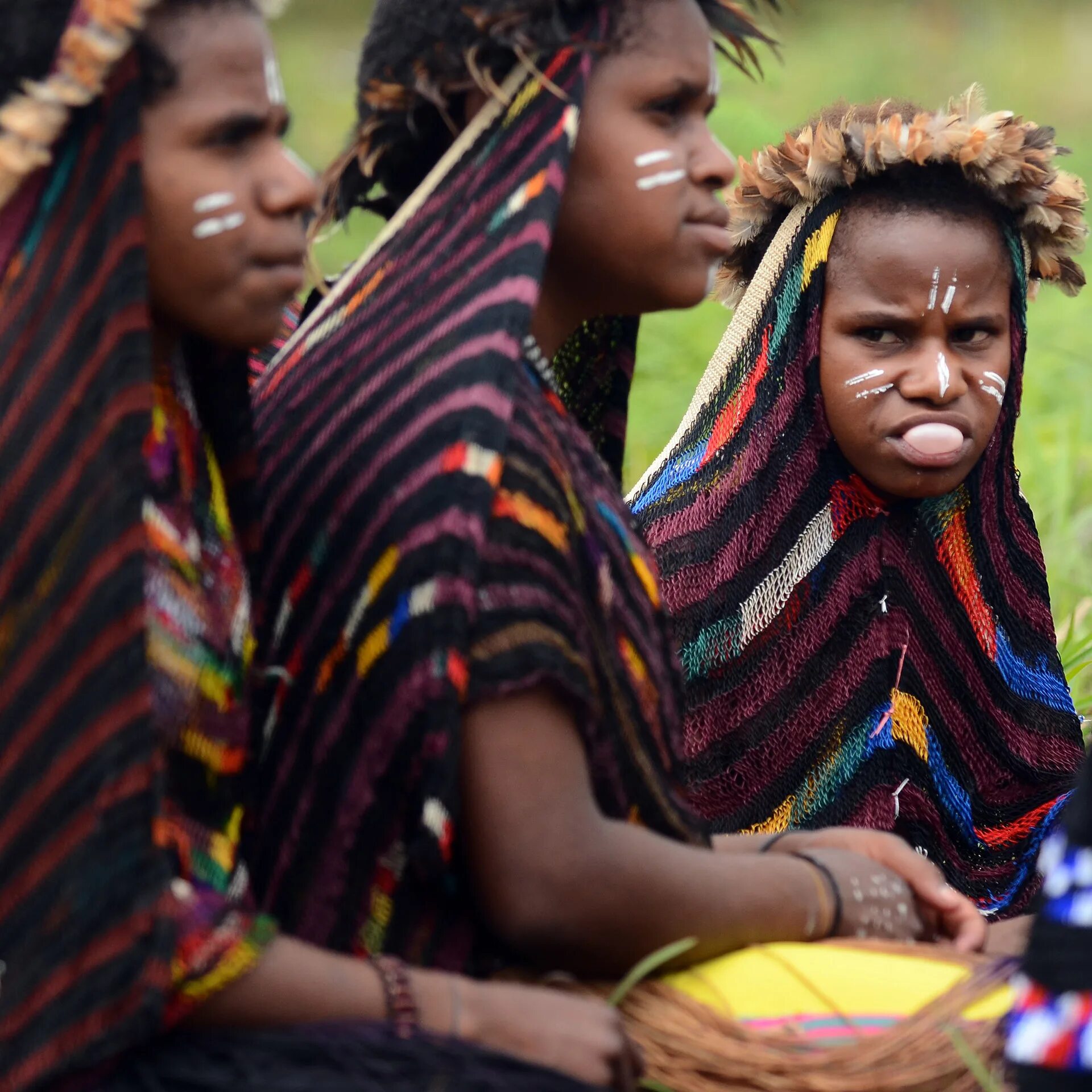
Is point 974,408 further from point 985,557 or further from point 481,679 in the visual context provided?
point 481,679

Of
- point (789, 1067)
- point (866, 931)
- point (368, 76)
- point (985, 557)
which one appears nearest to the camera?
point (789, 1067)

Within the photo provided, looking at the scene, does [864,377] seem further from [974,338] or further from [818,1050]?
[818,1050]

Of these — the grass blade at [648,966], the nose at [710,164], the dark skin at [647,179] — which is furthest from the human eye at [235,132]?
the grass blade at [648,966]

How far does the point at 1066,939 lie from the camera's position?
4.88 feet

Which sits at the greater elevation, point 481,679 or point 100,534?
point 100,534

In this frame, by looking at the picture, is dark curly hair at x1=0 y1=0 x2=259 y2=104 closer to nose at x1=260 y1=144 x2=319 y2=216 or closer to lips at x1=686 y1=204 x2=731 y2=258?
nose at x1=260 y1=144 x2=319 y2=216

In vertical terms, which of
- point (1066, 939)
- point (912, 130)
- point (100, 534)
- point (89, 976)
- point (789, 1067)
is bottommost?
point (789, 1067)

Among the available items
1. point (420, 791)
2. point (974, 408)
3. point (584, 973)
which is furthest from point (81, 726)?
point (974, 408)

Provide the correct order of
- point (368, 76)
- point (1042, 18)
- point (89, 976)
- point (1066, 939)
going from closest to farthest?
point (1066, 939), point (89, 976), point (368, 76), point (1042, 18)

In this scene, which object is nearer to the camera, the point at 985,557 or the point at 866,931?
the point at 866,931

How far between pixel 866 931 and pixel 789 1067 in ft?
0.94

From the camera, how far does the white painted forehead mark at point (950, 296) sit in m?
2.98

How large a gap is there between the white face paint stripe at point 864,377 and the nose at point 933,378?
1.5 inches

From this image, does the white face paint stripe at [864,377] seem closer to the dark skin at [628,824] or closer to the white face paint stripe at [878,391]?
the white face paint stripe at [878,391]
